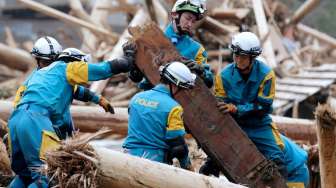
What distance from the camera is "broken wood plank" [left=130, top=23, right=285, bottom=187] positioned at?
7.66 meters

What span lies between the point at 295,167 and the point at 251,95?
1011 mm

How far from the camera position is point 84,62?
7551mm

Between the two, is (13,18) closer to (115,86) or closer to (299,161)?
(115,86)

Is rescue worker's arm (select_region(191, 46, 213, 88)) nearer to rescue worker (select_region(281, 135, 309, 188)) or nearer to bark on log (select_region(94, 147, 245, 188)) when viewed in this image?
rescue worker (select_region(281, 135, 309, 188))

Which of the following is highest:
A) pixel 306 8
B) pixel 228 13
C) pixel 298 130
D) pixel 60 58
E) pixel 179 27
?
pixel 306 8

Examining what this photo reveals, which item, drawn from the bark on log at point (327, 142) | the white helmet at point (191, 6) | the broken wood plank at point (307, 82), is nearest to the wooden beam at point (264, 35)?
the broken wood plank at point (307, 82)

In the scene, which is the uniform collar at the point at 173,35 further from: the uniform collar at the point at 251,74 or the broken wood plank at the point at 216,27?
the broken wood plank at the point at 216,27

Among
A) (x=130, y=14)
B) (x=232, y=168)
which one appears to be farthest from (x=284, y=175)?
(x=130, y=14)

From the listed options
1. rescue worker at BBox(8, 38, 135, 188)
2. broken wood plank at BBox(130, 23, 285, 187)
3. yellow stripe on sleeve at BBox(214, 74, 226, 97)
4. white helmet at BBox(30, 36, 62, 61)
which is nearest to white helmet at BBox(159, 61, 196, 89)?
broken wood plank at BBox(130, 23, 285, 187)

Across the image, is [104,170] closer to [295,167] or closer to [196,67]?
[196,67]

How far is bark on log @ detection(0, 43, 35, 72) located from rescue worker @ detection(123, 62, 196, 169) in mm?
10053

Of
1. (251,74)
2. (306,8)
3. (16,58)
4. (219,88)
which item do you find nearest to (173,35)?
(219,88)

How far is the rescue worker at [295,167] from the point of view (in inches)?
330

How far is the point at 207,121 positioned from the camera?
7727mm
